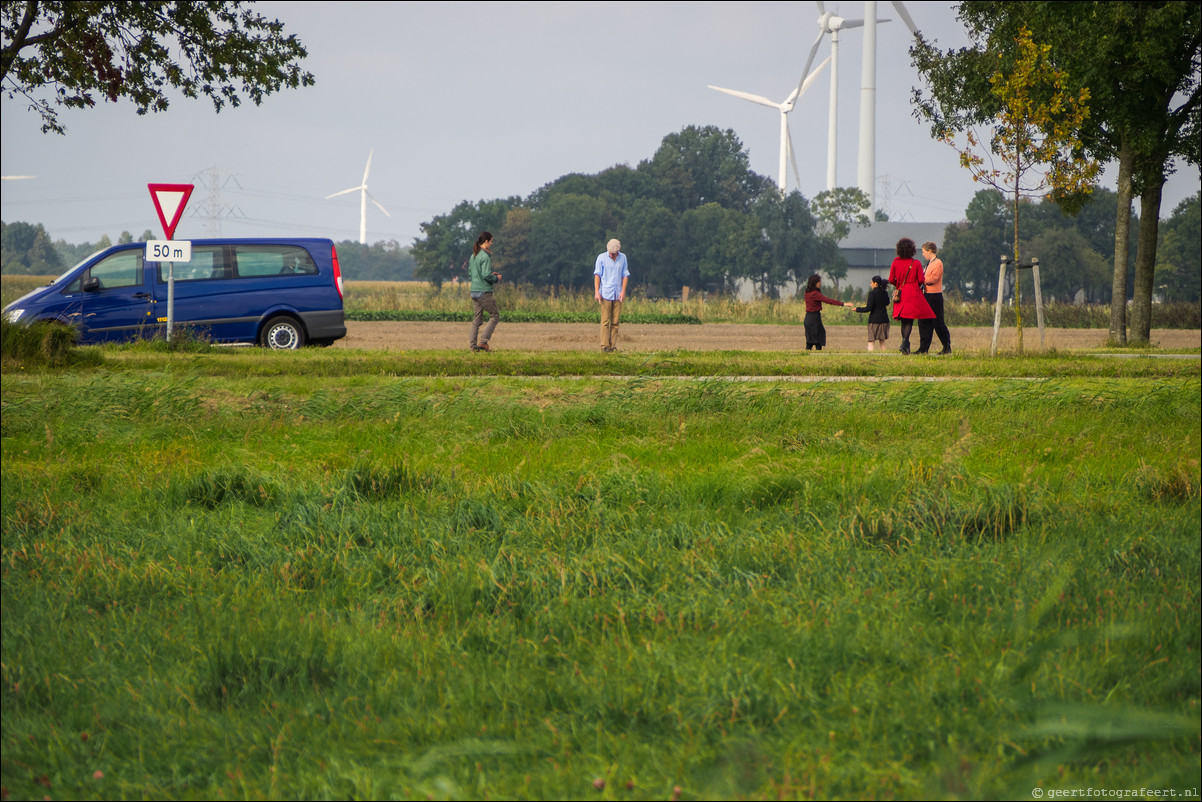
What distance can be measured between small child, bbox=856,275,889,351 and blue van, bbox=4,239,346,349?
9200 millimetres

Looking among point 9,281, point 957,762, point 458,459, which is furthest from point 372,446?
point 9,281

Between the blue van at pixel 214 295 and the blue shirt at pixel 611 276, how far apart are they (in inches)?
186

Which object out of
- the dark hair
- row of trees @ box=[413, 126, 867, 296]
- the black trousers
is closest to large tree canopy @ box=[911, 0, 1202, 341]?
the black trousers

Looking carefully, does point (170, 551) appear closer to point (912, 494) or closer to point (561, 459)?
point (561, 459)

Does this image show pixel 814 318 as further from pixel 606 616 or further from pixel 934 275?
pixel 606 616

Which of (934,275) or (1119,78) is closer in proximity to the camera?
(934,275)

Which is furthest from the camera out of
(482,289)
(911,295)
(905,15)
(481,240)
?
(905,15)

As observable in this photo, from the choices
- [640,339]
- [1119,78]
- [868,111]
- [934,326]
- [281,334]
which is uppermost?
[868,111]

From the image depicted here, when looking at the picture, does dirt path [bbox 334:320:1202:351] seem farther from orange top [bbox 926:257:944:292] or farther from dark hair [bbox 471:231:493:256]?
dark hair [bbox 471:231:493:256]

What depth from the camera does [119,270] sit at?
17.2 meters

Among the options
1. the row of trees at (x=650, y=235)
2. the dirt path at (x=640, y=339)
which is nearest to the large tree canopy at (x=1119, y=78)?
the dirt path at (x=640, y=339)

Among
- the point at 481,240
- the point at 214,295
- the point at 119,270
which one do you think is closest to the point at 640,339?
the point at 481,240

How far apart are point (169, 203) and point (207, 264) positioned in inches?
56.2

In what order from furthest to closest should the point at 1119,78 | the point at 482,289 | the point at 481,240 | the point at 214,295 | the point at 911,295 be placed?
1. the point at 1119,78
2. the point at 214,295
3. the point at 482,289
4. the point at 481,240
5. the point at 911,295
